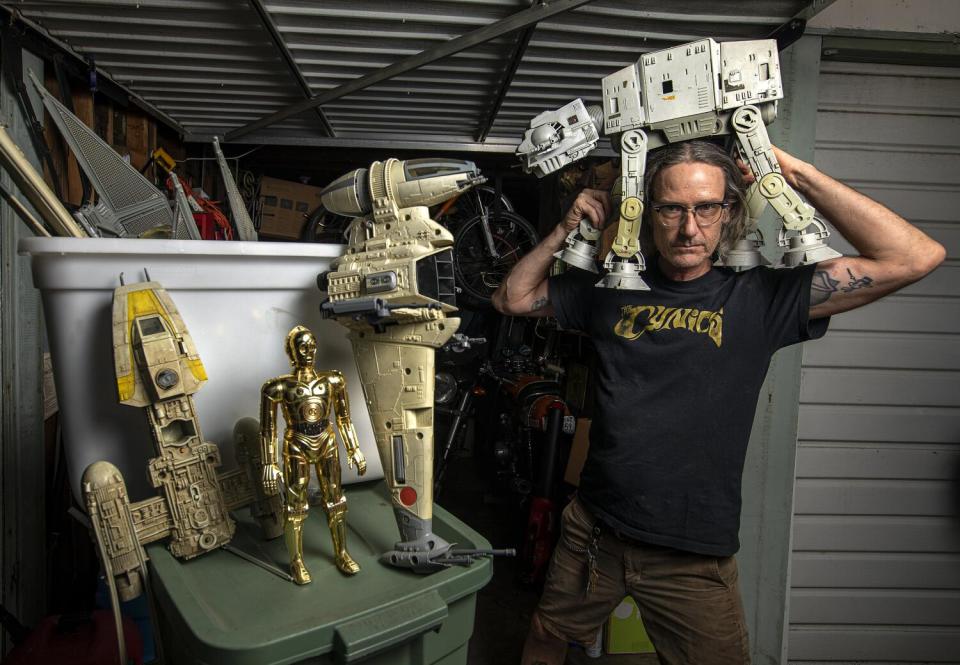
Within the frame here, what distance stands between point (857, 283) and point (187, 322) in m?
1.75

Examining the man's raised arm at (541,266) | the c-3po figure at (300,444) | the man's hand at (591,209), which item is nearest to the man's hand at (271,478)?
the c-3po figure at (300,444)

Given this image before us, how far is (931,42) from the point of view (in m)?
2.18

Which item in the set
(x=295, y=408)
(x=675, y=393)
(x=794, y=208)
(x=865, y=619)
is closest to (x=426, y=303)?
(x=295, y=408)

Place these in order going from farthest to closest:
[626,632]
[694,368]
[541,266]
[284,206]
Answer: [284,206] < [626,632] < [541,266] < [694,368]

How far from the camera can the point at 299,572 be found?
115cm

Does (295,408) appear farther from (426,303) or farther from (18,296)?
(18,296)

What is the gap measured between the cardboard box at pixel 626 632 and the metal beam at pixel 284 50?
2948 millimetres

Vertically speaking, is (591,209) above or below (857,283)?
above

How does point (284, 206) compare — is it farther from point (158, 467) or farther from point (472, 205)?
point (158, 467)

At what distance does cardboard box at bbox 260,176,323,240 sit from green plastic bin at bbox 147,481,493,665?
129 inches

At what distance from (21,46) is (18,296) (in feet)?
3.14

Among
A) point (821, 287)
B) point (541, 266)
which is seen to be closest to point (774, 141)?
point (821, 287)

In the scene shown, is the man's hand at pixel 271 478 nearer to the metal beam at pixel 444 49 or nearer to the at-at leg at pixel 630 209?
the at-at leg at pixel 630 209

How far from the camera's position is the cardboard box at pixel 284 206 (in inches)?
162
